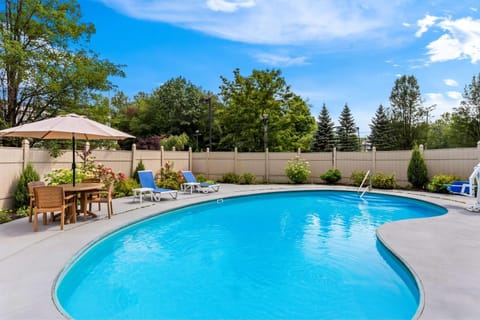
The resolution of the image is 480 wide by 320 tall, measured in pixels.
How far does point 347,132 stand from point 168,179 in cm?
2739

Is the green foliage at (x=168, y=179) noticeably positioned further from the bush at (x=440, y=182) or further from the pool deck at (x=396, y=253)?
the bush at (x=440, y=182)

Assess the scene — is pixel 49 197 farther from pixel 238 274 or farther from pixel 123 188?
→ pixel 123 188

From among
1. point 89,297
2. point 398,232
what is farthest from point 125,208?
point 398,232

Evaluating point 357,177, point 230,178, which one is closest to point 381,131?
point 357,177

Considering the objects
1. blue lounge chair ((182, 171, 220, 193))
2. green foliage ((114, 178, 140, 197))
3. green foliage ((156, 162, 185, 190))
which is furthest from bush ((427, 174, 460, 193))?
green foliage ((114, 178, 140, 197))

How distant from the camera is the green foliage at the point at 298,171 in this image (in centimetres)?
1455

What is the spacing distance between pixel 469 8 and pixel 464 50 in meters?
7.74

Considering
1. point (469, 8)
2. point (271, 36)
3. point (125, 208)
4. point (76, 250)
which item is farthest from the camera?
point (271, 36)

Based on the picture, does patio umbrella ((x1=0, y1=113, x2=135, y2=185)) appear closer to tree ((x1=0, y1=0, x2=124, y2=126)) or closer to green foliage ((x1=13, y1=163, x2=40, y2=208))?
green foliage ((x1=13, y1=163, x2=40, y2=208))

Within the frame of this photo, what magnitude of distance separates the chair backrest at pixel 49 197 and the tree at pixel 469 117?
30.7 metres

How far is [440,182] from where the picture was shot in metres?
11.0

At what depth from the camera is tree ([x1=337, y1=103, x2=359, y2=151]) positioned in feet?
112

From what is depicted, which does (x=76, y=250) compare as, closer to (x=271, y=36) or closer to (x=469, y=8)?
(x=271, y=36)

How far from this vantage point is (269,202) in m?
10.8
